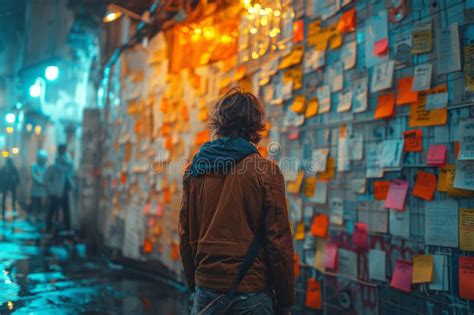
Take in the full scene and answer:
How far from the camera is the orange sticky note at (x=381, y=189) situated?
3.10m

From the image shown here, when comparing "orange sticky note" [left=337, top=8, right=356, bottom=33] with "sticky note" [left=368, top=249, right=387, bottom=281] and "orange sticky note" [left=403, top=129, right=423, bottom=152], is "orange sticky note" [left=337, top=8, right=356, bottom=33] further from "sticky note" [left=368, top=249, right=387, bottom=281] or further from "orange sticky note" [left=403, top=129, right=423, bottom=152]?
"sticky note" [left=368, top=249, right=387, bottom=281]

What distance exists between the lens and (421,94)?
2.86m

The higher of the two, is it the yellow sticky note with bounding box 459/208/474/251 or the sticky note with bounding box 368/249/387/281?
the yellow sticky note with bounding box 459/208/474/251

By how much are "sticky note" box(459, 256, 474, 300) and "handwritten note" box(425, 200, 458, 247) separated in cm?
11

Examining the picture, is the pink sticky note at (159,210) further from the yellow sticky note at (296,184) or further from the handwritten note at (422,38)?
the handwritten note at (422,38)

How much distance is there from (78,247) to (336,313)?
20.9 ft

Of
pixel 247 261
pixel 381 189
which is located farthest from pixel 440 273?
pixel 247 261

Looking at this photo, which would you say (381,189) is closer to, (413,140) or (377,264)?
(413,140)

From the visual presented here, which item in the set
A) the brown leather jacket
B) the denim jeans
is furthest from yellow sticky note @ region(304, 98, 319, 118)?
the denim jeans

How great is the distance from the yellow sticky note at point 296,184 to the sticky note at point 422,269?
1.35m

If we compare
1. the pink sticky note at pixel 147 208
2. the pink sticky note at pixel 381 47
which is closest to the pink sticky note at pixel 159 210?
the pink sticky note at pixel 147 208

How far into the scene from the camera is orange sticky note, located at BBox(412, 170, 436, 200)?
2.75m

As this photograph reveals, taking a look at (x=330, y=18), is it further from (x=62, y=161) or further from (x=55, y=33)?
(x=55, y=33)

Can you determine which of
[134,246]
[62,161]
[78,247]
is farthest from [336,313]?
[62,161]
